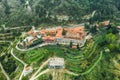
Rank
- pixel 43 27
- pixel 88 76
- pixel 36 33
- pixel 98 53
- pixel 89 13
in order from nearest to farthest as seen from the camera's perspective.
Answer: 1. pixel 88 76
2. pixel 98 53
3. pixel 36 33
4. pixel 43 27
5. pixel 89 13

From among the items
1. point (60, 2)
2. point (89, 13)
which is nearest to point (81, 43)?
point (89, 13)

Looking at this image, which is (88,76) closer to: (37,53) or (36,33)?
(37,53)

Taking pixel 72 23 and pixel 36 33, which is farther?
pixel 72 23

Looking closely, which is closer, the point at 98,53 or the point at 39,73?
the point at 39,73

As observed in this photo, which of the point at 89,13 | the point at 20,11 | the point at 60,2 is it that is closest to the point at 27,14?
the point at 20,11

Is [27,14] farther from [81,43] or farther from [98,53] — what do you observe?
[98,53]

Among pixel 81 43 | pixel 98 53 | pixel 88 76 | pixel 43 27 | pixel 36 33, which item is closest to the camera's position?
pixel 88 76
